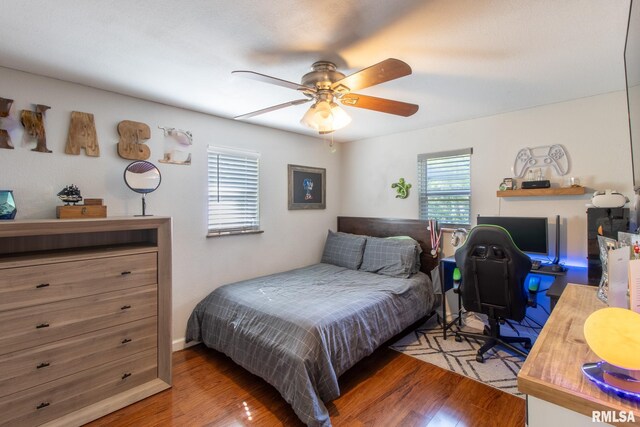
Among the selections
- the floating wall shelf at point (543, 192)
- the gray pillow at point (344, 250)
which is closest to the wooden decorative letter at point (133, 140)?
the gray pillow at point (344, 250)

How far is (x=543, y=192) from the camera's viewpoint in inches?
109

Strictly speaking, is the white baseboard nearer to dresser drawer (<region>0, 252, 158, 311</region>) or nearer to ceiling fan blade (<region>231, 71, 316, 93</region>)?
dresser drawer (<region>0, 252, 158, 311</region>)

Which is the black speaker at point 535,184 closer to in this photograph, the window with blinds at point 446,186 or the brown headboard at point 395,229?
the window with blinds at point 446,186

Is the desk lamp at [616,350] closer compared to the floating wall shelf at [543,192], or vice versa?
the desk lamp at [616,350]

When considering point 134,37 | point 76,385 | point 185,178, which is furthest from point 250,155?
point 76,385

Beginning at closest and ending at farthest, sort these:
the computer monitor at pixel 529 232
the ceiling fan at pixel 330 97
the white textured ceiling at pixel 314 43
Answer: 1. the white textured ceiling at pixel 314 43
2. the ceiling fan at pixel 330 97
3. the computer monitor at pixel 529 232

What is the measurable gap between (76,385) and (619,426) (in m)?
2.67

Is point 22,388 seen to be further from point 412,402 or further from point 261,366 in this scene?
point 412,402

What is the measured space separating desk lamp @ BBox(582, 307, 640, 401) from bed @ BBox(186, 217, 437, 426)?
4.99ft

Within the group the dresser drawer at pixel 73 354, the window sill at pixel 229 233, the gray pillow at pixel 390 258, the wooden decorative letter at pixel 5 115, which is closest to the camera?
the dresser drawer at pixel 73 354

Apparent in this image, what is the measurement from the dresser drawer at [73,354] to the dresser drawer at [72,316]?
4 centimetres

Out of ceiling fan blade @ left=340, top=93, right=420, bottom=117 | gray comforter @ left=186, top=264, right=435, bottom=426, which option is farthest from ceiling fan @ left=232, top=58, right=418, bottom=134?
gray comforter @ left=186, top=264, right=435, bottom=426

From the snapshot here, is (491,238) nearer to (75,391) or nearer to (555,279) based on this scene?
(555,279)

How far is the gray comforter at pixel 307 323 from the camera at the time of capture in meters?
1.96
